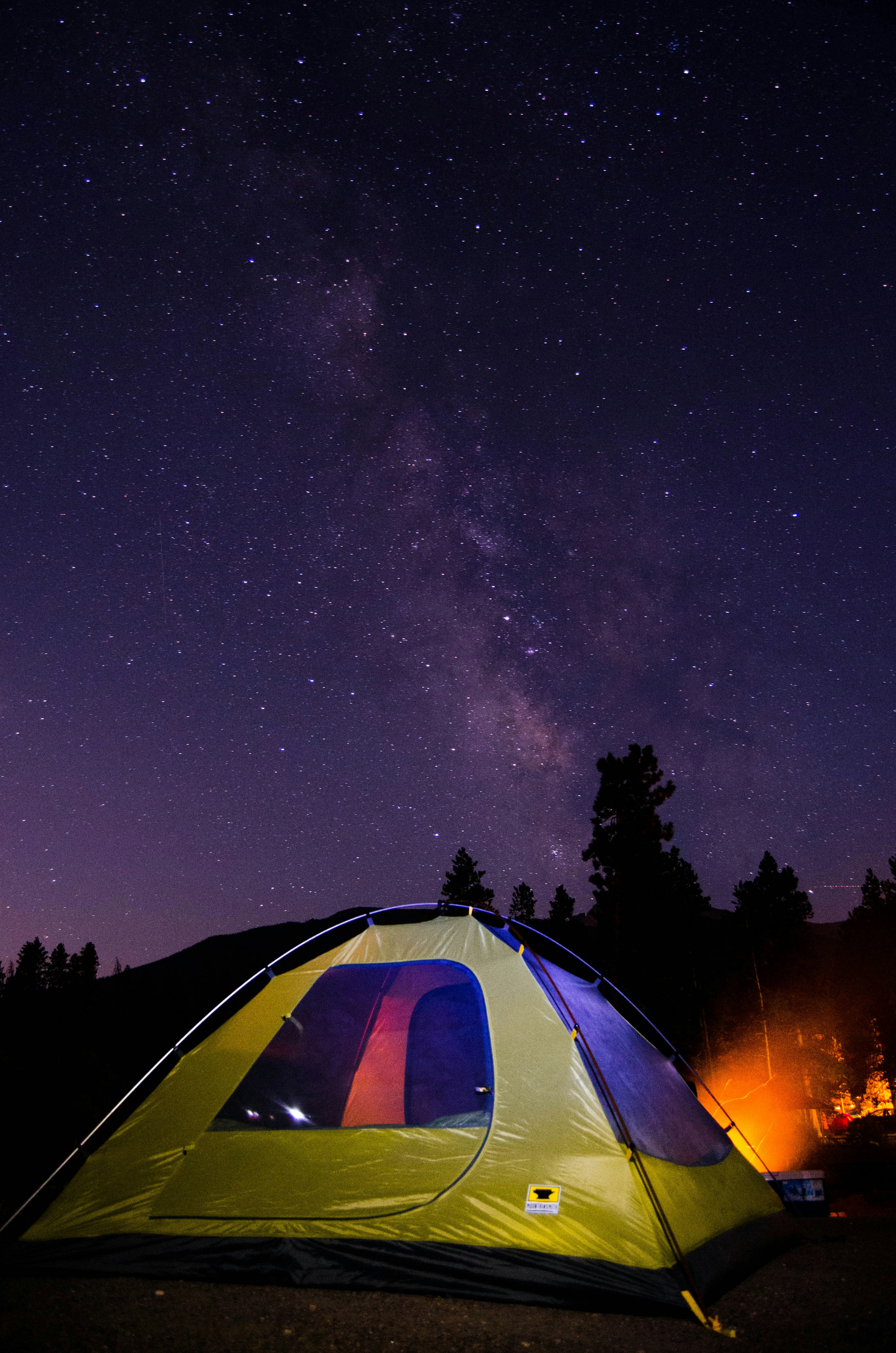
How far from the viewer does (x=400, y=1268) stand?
4004 millimetres

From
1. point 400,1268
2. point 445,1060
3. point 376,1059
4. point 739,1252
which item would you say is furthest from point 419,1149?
point 739,1252

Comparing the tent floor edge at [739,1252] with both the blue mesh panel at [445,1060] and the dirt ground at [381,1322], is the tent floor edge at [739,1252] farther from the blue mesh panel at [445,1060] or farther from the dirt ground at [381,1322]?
the blue mesh panel at [445,1060]

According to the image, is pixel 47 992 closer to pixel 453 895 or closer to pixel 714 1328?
pixel 453 895

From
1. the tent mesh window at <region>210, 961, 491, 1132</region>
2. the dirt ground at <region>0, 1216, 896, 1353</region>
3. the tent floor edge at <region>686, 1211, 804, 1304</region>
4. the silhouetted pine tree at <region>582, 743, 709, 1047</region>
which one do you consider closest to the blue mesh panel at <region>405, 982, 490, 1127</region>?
the tent mesh window at <region>210, 961, 491, 1132</region>

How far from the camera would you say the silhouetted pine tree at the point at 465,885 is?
122 feet

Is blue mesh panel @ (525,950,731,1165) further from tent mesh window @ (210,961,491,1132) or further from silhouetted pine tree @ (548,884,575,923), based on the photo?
silhouetted pine tree @ (548,884,575,923)

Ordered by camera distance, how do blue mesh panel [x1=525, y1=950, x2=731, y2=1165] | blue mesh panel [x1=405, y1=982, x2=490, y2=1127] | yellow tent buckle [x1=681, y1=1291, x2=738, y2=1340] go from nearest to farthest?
yellow tent buckle [x1=681, y1=1291, x2=738, y2=1340] < blue mesh panel [x1=525, y1=950, x2=731, y2=1165] < blue mesh panel [x1=405, y1=982, x2=490, y2=1127]

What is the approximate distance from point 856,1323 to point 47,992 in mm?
84487

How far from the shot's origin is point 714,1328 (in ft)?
11.4

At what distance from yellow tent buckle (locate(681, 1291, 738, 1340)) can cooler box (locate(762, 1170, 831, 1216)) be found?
372 cm

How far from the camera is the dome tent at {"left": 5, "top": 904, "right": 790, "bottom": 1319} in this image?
13.2ft

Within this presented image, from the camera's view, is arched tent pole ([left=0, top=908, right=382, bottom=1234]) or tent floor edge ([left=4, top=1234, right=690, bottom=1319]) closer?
tent floor edge ([left=4, top=1234, right=690, bottom=1319])

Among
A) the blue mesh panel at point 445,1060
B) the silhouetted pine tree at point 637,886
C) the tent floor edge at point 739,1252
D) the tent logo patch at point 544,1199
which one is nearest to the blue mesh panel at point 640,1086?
the tent floor edge at point 739,1252

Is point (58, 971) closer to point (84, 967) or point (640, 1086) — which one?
point (84, 967)
